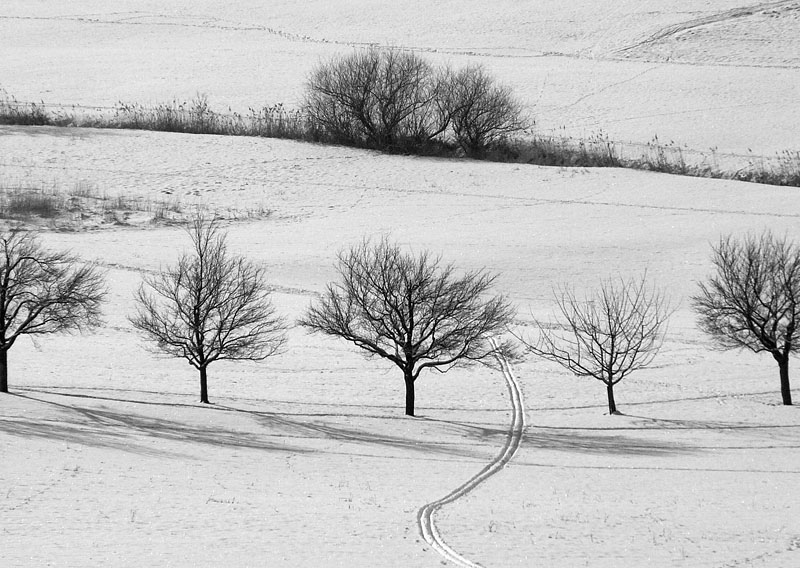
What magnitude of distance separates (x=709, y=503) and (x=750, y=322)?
1159cm

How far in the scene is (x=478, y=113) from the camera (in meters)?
59.2

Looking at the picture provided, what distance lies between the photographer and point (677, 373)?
34406 millimetres

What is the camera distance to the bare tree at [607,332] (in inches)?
1254

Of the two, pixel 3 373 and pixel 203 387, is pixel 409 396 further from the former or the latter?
pixel 3 373

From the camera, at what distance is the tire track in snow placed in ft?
58.6

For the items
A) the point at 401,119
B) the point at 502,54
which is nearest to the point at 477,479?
the point at 401,119

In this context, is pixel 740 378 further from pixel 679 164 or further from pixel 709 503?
pixel 679 164

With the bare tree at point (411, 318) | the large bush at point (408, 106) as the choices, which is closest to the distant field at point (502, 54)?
the large bush at point (408, 106)

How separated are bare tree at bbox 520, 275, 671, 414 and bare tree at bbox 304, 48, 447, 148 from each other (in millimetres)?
21723

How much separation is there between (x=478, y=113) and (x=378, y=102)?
5.70 metres

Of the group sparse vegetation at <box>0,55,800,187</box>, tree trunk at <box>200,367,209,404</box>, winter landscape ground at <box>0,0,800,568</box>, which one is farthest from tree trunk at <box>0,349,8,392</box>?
sparse vegetation at <box>0,55,800,187</box>

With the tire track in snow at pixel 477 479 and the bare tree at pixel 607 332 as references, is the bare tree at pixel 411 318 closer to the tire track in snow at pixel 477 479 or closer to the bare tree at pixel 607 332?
the tire track in snow at pixel 477 479

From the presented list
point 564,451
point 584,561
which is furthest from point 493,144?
point 584,561

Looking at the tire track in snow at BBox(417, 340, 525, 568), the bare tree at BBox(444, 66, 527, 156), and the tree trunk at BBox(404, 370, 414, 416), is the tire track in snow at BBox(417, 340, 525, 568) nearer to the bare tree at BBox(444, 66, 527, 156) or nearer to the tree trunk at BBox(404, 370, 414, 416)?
the tree trunk at BBox(404, 370, 414, 416)
